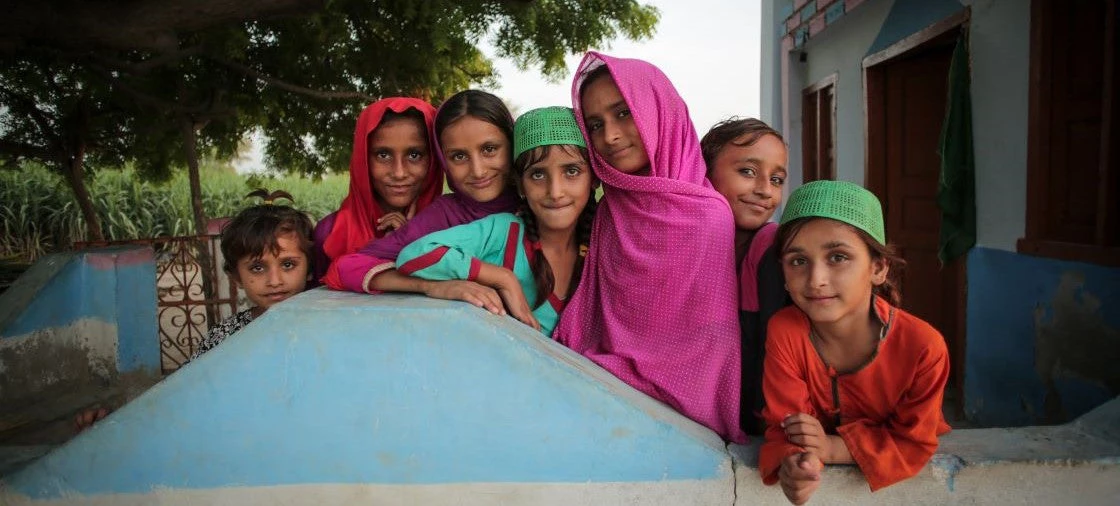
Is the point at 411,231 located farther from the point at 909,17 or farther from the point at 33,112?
the point at 33,112

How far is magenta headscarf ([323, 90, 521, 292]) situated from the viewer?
217cm

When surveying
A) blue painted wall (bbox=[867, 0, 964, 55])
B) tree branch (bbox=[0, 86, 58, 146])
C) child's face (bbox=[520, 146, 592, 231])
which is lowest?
child's face (bbox=[520, 146, 592, 231])

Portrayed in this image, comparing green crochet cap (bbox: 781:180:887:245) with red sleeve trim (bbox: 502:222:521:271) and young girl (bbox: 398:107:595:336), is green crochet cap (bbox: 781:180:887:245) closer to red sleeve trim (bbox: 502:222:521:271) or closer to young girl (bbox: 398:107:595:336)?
young girl (bbox: 398:107:595:336)

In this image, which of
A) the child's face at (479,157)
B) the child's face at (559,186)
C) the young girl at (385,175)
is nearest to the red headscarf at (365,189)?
the young girl at (385,175)

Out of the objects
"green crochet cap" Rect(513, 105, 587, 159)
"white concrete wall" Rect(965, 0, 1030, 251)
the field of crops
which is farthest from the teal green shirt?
the field of crops

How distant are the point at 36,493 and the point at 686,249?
1835mm

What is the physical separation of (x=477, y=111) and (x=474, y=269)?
652 mm

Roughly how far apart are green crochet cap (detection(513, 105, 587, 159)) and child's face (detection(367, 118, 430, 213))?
63cm

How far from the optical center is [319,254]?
2.92 m

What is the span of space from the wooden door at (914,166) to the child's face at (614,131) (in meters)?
3.74

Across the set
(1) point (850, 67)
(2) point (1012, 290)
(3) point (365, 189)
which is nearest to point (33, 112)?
(3) point (365, 189)

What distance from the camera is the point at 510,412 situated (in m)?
1.79

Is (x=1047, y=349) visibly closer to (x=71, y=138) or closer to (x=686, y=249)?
(x=686, y=249)

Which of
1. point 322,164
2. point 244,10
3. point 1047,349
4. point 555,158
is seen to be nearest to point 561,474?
point 555,158
